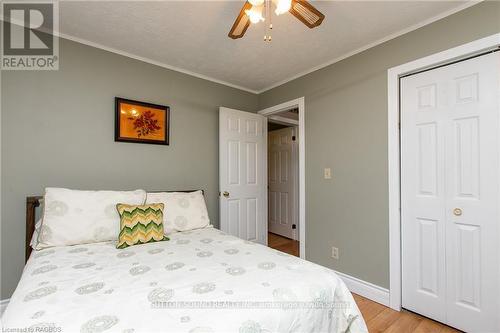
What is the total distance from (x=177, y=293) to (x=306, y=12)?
5.79ft

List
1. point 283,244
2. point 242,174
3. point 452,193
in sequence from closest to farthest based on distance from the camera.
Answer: point 452,193, point 242,174, point 283,244

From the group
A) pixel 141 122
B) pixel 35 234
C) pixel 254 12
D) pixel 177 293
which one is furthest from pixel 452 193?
pixel 35 234

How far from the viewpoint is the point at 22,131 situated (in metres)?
2.00

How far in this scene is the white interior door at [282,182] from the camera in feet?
14.2

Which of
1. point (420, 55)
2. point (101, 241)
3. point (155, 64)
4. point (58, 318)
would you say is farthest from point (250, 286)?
point (155, 64)

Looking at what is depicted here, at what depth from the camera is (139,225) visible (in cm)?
184

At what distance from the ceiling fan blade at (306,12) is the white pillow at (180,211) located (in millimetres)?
1764

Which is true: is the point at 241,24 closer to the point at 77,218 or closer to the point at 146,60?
the point at 146,60

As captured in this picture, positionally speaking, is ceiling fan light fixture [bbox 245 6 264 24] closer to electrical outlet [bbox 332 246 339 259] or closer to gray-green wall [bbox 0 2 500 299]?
gray-green wall [bbox 0 2 500 299]

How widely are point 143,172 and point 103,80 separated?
1001 millimetres

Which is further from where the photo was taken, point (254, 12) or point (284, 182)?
point (284, 182)

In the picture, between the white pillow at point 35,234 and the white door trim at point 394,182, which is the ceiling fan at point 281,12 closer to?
the white door trim at point 394,182

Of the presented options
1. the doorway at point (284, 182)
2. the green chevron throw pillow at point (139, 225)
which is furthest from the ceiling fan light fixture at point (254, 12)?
the doorway at point (284, 182)

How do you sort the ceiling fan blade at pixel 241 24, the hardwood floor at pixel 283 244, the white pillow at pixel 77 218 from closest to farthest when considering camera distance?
the ceiling fan blade at pixel 241 24, the white pillow at pixel 77 218, the hardwood floor at pixel 283 244
